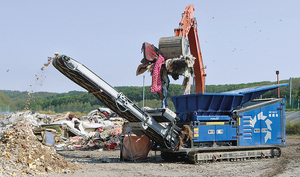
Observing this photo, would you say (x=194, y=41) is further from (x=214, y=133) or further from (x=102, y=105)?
(x=102, y=105)

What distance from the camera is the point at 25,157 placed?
794cm

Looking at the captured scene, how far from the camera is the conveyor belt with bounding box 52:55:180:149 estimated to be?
8.68 metres

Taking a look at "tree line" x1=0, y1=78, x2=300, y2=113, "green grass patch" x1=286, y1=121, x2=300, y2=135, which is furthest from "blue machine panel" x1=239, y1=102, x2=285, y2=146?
"tree line" x1=0, y1=78, x2=300, y2=113

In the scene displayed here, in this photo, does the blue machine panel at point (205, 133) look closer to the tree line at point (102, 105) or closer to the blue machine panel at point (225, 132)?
the blue machine panel at point (225, 132)

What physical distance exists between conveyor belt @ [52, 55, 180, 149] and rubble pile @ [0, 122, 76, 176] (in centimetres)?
212

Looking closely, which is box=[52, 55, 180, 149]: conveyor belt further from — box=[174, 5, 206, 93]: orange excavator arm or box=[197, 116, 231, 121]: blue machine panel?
box=[174, 5, 206, 93]: orange excavator arm

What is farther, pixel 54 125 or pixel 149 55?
pixel 54 125

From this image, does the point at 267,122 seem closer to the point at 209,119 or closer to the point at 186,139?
the point at 209,119

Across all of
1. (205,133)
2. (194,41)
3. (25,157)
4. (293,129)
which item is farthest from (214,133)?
(293,129)

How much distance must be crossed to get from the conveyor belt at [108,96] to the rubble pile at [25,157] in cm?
212

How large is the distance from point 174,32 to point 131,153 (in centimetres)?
644

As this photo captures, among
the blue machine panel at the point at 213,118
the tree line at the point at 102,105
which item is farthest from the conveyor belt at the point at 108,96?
the tree line at the point at 102,105

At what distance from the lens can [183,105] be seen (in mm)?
11180

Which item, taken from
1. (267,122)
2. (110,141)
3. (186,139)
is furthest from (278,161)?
(110,141)
